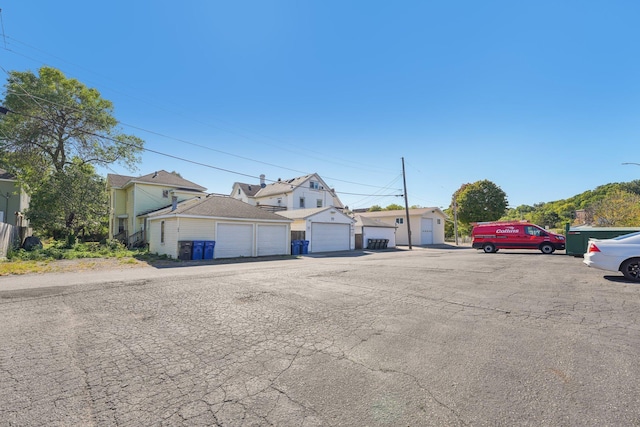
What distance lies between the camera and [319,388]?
2.87 metres

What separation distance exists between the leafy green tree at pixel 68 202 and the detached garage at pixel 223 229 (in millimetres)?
5738

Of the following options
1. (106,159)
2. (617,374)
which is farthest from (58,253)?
(617,374)

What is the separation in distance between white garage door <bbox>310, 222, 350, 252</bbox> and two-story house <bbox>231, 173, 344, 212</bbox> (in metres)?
9.29

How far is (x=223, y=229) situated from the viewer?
714 inches

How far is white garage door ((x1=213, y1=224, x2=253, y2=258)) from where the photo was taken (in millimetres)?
17953

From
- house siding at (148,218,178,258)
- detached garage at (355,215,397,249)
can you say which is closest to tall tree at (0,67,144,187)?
house siding at (148,218,178,258)

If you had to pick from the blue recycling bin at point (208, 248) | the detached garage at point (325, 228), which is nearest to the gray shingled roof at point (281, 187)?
the detached garage at point (325, 228)

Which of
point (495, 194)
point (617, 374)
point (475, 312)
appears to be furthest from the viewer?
point (495, 194)

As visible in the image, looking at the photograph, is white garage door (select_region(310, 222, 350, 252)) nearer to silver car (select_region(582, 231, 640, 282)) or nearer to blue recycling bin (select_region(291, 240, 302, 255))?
blue recycling bin (select_region(291, 240, 302, 255))

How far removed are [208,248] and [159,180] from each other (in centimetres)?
1411

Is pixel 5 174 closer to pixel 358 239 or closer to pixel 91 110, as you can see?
pixel 91 110

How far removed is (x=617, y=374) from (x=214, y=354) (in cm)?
431

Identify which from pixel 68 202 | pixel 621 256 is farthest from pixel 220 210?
pixel 621 256

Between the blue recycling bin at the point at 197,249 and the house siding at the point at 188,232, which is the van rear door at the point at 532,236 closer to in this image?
the house siding at the point at 188,232
